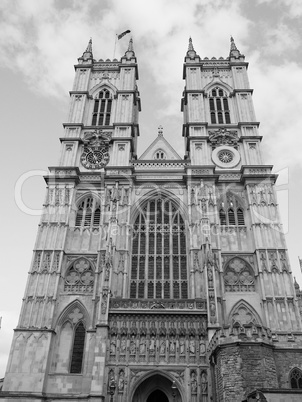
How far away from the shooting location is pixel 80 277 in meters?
24.4

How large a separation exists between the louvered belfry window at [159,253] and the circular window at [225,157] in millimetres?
5337

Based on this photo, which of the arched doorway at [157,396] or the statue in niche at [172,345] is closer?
the statue in niche at [172,345]

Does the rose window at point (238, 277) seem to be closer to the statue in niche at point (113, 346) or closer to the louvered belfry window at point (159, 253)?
the louvered belfry window at point (159, 253)

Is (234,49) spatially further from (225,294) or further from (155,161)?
(225,294)

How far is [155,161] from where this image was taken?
29734 millimetres

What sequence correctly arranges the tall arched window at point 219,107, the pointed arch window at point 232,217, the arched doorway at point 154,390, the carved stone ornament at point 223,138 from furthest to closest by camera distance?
the tall arched window at point 219,107, the carved stone ornament at point 223,138, the pointed arch window at point 232,217, the arched doorway at point 154,390

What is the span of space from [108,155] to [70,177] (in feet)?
12.6

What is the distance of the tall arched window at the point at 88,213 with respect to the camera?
27.0m

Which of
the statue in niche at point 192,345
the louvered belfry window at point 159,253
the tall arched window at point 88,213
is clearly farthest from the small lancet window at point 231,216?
the tall arched window at point 88,213

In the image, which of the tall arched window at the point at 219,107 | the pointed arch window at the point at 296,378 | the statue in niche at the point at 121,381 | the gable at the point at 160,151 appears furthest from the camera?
the tall arched window at the point at 219,107

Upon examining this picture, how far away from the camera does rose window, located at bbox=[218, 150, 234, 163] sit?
29891 mm

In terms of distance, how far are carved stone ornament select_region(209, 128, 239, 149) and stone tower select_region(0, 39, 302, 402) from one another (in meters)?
0.10

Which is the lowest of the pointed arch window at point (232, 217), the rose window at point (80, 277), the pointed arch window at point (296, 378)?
the pointed arch window at point (296, 378)

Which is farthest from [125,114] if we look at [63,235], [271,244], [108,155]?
[271,244]
